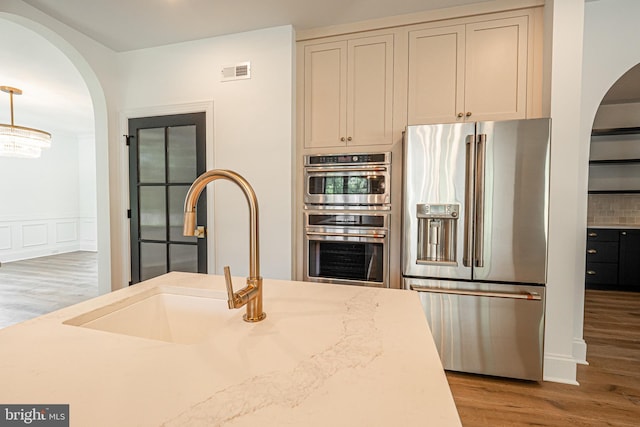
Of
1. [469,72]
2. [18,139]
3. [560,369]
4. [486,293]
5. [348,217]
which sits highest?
[469,72]

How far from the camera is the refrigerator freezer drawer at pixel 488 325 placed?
199 cm

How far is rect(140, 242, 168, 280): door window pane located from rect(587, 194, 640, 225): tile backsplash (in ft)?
18.4

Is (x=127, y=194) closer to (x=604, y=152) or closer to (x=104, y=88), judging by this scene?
(x=104, y=88)

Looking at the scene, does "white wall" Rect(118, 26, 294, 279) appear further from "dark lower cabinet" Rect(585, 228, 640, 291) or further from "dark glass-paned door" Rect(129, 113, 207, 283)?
"dark lower cabinet" Rect(585, 228, 640, 291)

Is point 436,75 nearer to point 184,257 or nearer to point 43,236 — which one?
point 184,257

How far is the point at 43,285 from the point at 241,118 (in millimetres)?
4196

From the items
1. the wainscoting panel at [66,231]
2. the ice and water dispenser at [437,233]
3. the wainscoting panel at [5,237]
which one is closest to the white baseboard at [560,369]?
the ice and water dispenser at [437,233]

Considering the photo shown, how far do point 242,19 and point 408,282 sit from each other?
243 centimetres

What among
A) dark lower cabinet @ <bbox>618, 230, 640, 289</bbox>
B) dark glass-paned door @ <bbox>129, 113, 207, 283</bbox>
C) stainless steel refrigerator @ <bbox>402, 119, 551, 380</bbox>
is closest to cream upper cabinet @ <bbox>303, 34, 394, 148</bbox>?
stainless steel refrigerator @ <bbox>402, 119, 551, 380</bbox>

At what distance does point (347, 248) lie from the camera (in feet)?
8.20

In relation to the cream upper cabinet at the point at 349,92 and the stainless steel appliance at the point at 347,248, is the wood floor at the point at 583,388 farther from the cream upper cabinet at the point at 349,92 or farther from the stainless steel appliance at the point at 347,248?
the cream upper cabinet at the point at 349,92

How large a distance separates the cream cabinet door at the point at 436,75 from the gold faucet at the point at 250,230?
189 cm

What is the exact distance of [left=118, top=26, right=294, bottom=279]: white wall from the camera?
2.55 m

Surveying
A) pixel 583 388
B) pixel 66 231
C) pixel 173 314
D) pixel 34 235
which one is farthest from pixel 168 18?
pixel 66 231
